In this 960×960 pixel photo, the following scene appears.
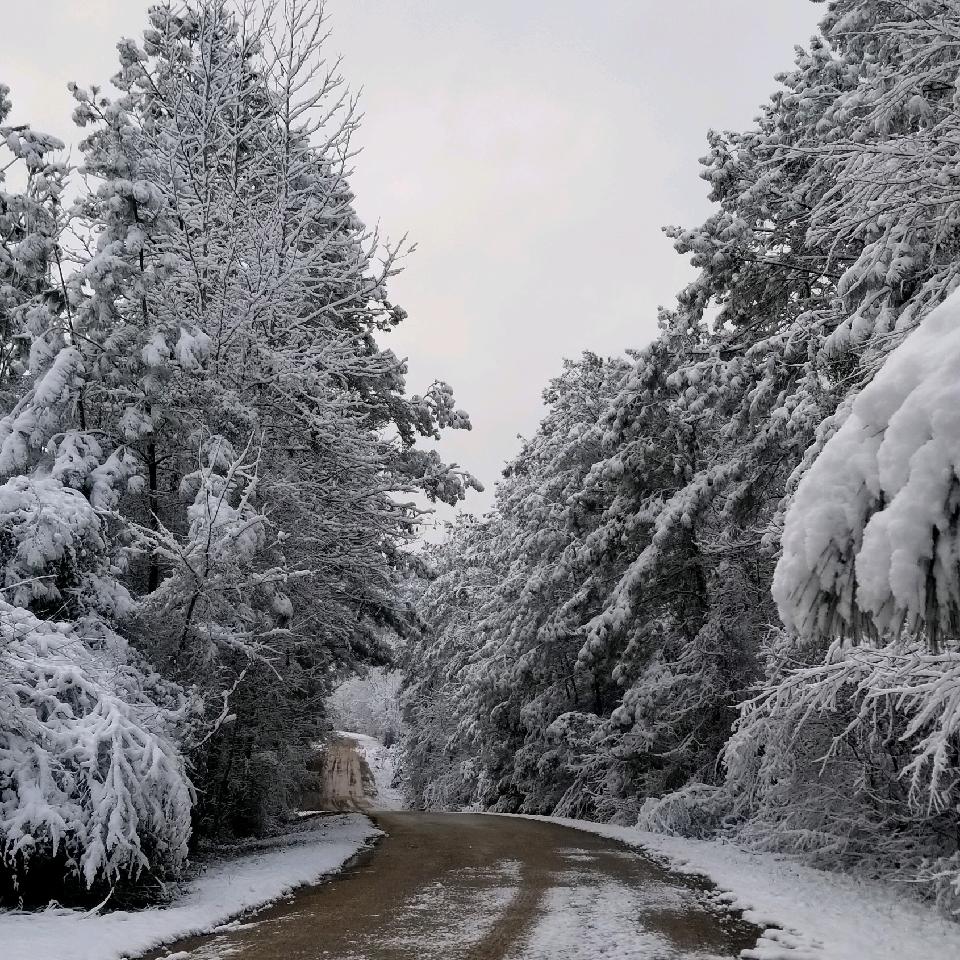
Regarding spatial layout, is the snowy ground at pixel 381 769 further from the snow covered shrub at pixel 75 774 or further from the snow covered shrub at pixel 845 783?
the snow covered shrub at pixel 75 774

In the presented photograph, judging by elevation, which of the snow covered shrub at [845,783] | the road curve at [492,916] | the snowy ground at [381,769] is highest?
the snow covered shrub at [845,783]

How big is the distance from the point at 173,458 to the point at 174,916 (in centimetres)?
738

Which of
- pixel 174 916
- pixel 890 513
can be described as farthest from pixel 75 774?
pixel 890 513

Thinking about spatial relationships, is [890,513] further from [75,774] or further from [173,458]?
[173,458]

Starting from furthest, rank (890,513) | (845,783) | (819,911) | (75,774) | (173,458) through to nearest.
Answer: (173,458)
(845,783)
(819,911)
(75,774)
(890,513)

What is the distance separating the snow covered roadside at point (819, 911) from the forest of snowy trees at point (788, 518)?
1.41ft

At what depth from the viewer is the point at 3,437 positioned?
10.7 m

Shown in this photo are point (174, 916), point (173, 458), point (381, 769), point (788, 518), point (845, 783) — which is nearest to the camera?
point (788, 518)

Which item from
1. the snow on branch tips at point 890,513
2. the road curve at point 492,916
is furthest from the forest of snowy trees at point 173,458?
the snow on branch tips at point 890,513

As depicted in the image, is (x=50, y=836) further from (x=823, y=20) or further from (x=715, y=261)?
(x=823, y=20)

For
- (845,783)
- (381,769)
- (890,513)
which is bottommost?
(381,769)

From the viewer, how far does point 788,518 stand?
8.52ft

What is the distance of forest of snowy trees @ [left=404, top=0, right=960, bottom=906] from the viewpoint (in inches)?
96.3

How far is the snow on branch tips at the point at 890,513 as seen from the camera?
216 centimetres
